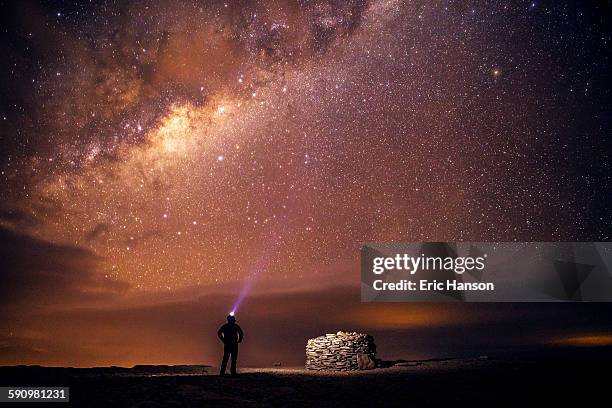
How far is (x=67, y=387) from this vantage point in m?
13.6

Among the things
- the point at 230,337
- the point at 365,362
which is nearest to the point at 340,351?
the point at 365,362

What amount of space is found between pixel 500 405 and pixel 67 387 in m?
9.62

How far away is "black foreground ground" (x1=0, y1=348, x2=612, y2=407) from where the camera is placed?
1218 cm

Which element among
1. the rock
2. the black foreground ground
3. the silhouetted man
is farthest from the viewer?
the rock

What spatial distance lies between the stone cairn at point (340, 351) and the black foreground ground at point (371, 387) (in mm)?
1791

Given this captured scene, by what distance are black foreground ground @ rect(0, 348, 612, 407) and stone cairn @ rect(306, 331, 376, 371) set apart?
5.88ft

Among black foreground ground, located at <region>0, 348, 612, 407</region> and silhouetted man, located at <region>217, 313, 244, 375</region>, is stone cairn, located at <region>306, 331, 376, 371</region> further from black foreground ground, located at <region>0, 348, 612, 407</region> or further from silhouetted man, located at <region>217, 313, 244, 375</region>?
silhouetted man, located at <region>217, 313, 244, 375</region>

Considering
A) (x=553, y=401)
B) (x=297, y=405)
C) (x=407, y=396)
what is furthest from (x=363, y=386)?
(x=553, y=401)

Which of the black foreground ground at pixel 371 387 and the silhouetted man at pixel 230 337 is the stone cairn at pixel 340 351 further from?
the silhouetted man at pixel 230 337

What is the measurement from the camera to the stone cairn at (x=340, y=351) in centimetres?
2009

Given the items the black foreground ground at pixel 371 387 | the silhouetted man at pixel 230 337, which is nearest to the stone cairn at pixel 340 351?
the black foreground ground at pixel 371 387

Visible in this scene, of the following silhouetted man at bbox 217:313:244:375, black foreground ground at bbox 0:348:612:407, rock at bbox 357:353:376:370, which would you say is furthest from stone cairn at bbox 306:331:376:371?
silhouetted man at bbox 217:313:244:375

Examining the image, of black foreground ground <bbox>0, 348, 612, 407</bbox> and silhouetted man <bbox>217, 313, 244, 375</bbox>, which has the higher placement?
silhouetted man <bbox>217, 313, 244, 375</bbox>

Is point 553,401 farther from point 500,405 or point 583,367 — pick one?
point 583,367
